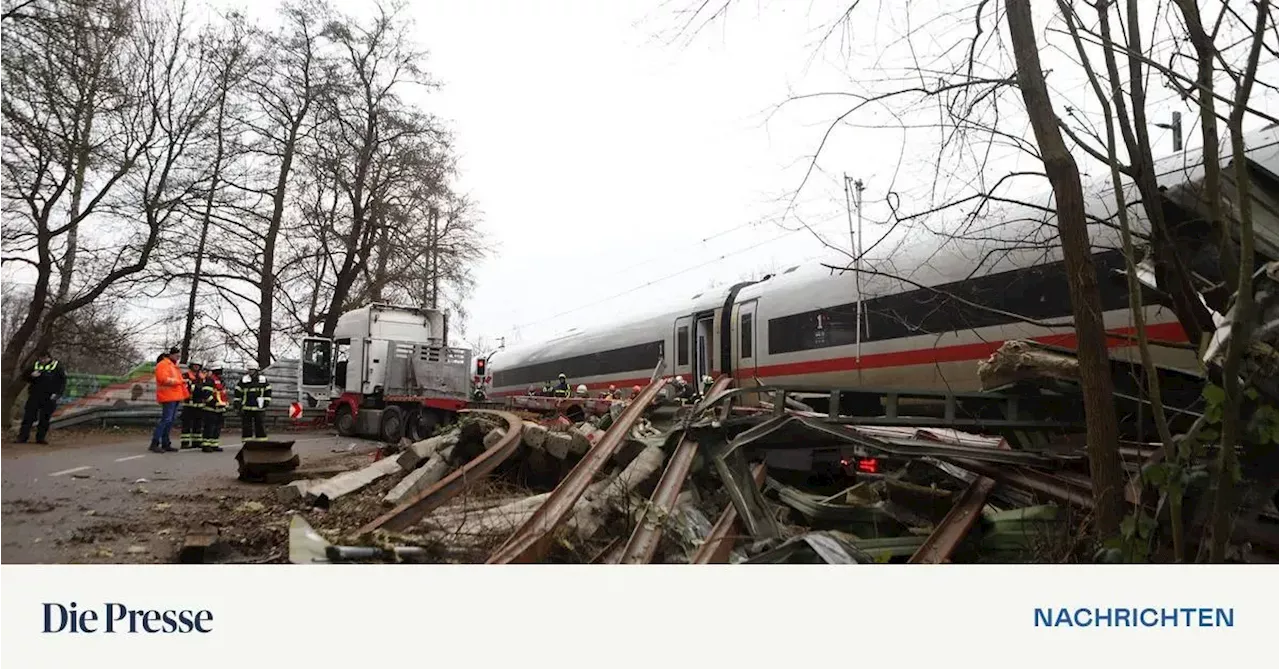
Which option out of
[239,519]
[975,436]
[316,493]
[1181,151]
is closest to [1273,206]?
[1181,151]

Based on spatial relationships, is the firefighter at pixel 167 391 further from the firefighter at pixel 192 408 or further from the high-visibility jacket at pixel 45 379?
the high-visibility jacket at pixel 45 379

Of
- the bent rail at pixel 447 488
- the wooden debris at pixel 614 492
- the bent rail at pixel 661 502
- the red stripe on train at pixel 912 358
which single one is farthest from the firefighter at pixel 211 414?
the bent rail at pixel 661 502

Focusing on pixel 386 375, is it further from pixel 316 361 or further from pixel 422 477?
pixel 422 477

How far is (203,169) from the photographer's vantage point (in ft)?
40.6

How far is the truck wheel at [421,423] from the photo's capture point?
49.8 ft

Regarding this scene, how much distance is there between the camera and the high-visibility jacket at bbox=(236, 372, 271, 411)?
12.6 m

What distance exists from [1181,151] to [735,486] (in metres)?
2.59

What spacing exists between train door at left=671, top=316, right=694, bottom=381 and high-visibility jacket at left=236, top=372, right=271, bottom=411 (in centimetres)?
686

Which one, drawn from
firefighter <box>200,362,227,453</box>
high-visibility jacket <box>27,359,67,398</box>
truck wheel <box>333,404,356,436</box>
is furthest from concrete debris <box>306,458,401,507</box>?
truck wheel <box>333,404,356,436</box>

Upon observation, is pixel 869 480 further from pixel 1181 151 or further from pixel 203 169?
pixel 203 169

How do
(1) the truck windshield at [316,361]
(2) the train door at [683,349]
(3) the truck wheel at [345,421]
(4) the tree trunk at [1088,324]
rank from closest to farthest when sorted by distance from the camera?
(4) the tree trunk at [1088,324] → (2) the train door at [683,349] → (3) the truck wheel at [345,421] → (1) the truck windshield at [316,361]

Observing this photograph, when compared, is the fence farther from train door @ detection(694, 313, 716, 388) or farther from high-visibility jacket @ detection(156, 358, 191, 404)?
train door @ detection(694, 313, 716, 388)

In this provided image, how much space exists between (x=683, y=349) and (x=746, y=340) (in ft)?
6.91

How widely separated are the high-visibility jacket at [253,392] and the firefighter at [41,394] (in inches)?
120
